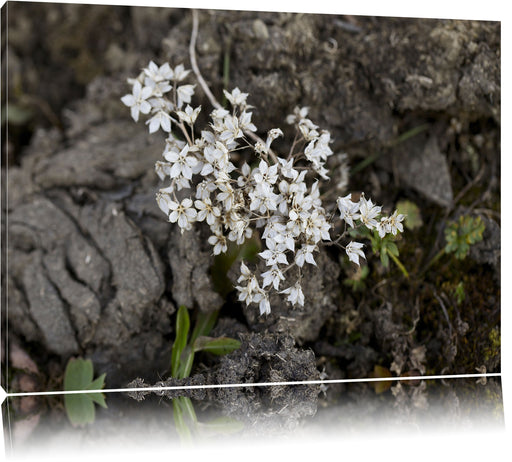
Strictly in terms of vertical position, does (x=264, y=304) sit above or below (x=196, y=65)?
below

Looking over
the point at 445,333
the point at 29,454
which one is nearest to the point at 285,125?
the point at 445,333

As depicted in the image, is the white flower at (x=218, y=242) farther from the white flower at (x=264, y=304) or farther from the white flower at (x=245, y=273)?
the white flower at (x=264, y=304)

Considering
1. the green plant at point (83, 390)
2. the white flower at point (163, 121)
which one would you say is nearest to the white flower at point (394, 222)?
the white flower at point (163, 121)

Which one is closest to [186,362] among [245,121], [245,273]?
[245,273]

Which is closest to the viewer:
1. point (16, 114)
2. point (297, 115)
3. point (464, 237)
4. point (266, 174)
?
point (266, 174)

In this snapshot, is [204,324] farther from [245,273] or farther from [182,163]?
[182,163]

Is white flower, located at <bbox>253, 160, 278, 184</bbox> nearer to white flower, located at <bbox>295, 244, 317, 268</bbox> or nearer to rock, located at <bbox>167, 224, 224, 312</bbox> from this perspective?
white flower, located at <bbox>295, 244, 317, 268</bbox>

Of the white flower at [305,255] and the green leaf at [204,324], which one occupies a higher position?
the white flower at [305,255]
